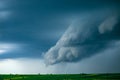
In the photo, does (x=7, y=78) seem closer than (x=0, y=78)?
No

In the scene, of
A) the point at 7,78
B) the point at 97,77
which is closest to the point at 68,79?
the point at 97,77

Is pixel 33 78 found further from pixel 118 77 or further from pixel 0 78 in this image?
pixel 118 77

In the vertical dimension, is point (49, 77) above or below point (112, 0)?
below

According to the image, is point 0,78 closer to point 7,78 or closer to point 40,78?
point 7,78

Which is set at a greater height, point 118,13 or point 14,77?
point 118,13

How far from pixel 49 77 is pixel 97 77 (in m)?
2.32

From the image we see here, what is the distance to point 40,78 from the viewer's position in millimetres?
15492

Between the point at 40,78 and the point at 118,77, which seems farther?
the point at 40,78

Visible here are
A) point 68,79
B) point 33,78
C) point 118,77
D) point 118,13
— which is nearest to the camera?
point 118,13

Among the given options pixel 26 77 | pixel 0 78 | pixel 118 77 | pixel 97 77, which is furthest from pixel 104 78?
pixel 0 78

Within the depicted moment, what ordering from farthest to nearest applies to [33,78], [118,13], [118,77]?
1. [33,78]
2. [118,77]
3. [118,13]

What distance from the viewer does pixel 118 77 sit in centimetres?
1360

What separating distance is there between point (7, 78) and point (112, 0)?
20.2 ft

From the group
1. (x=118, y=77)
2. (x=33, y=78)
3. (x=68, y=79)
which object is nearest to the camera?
(x=118, y=77)
